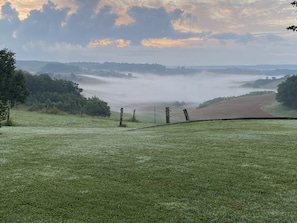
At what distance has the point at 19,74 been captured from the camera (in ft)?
236

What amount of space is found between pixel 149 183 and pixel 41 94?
123849 mm

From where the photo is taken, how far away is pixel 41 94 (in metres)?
126

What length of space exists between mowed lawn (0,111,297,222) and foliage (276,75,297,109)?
116679mm

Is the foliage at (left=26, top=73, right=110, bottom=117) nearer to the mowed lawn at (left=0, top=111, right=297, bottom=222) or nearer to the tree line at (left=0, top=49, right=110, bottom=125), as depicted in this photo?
the tree line at (left=0, top=49, right=110, bottom=125)

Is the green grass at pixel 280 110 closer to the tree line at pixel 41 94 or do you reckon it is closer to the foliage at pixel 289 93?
the foliage at pixel 289 93

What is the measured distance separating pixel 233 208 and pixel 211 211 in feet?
1.67

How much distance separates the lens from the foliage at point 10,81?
66.6 metres

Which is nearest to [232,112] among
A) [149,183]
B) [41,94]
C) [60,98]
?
[60,98]

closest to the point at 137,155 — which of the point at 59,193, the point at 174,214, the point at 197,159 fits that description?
the point at 197,159

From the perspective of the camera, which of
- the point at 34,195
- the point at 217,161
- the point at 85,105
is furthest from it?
the point at 85,105

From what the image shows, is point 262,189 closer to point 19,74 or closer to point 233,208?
point 233,208

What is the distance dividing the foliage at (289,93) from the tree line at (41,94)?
63443 mm

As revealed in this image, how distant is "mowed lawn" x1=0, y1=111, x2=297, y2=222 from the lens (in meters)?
6.62

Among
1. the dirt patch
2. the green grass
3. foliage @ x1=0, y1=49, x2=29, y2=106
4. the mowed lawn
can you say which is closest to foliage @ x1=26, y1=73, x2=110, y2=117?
the dirt patch
